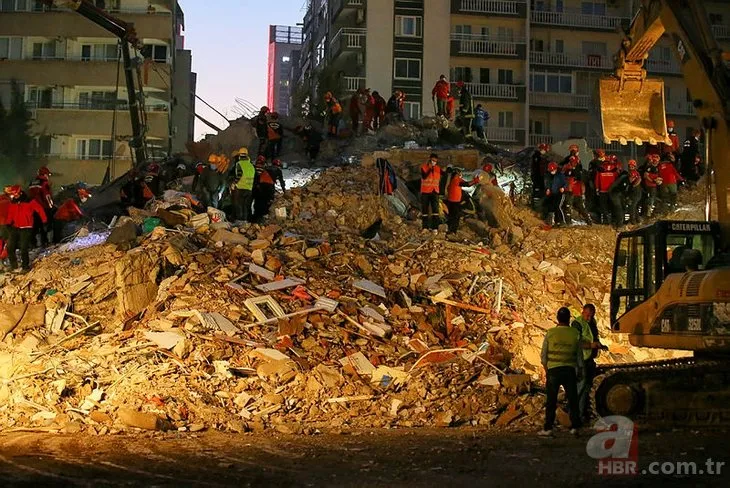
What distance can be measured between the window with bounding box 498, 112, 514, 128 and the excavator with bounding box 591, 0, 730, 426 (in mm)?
35821

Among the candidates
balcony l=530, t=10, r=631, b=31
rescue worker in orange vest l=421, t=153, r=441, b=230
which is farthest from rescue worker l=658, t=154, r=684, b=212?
balcony l=530, t=10, r=631, b=31

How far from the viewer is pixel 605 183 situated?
67.9 ft

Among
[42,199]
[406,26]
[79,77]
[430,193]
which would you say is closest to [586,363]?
[430,193]

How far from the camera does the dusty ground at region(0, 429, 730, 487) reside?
7730 mm

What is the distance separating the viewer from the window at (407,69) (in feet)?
151

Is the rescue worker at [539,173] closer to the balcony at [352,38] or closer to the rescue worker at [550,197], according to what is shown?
the rescue worker at [550,197]

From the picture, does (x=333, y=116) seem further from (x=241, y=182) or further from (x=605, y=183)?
(x=605, y=183)

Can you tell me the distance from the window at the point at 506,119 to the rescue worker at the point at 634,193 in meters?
26.7

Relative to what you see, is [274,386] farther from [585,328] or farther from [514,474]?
[514,474]

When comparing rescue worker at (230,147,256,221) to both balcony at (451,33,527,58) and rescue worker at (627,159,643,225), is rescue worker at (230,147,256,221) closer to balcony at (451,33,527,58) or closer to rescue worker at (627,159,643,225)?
rescue worker at (627,159,643,225)

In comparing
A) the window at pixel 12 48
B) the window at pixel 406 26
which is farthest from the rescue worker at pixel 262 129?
the window at pixel 406 26

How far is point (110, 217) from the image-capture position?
21719 millimetres
